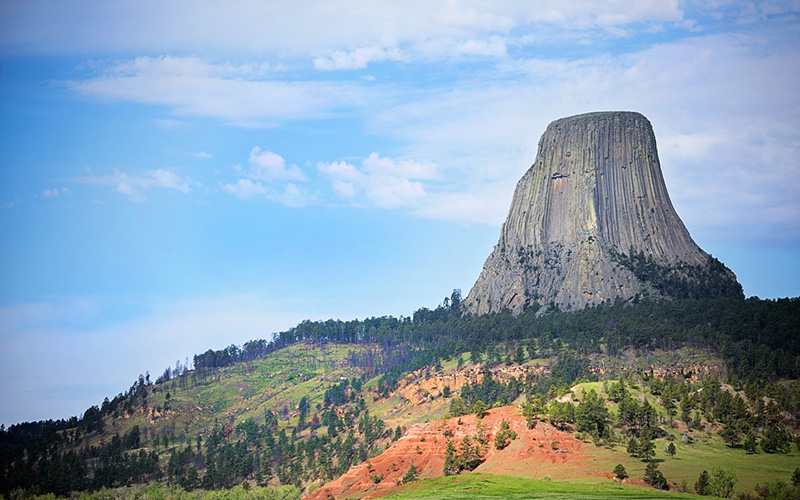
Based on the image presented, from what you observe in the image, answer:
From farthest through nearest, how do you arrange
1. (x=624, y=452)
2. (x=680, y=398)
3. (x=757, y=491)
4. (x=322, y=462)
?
(x=322, y=462) → (x=680, y=398) → (x=624, y=452) → (x=757, y=491)

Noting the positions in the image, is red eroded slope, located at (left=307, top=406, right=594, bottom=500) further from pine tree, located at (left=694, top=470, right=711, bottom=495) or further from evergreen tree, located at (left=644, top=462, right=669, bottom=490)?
pine tree, located at (left=694, top=470, right=711, bottom=495)

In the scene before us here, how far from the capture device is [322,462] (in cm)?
19050

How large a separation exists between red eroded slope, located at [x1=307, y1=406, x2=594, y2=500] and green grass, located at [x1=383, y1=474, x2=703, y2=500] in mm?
6736

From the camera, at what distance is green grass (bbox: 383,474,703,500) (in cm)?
11162

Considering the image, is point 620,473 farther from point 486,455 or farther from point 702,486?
point 486,455

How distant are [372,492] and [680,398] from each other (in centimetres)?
5909

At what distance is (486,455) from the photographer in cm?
14412

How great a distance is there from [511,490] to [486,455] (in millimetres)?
26804

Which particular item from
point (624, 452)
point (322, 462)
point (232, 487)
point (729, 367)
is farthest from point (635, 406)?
point (232, 487)

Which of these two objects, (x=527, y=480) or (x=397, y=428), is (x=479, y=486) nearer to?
(x=527, y=480)

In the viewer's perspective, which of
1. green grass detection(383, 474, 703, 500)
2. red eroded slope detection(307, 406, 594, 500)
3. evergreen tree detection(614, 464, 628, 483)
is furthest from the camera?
red eroded slope detection(307, 406, 594, 500)

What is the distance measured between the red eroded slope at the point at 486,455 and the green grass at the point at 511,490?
6.74 meters

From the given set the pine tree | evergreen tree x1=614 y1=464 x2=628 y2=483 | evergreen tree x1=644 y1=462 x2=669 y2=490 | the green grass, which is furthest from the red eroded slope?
the pine tree

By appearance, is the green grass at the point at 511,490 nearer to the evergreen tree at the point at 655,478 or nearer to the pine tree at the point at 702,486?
the evergreen tree at the point at 655,478
